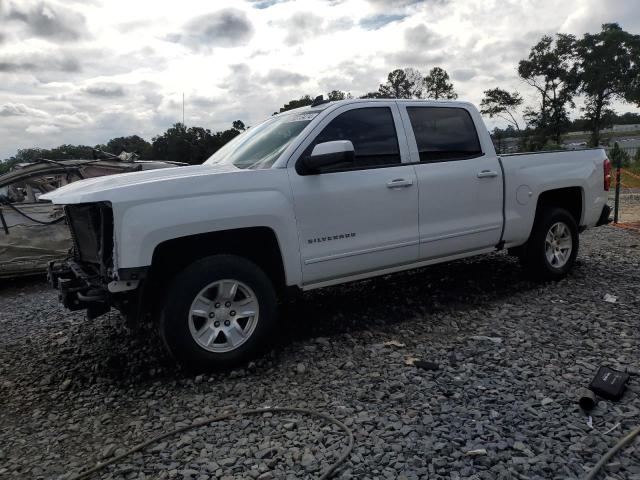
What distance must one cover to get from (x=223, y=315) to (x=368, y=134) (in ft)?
6.49

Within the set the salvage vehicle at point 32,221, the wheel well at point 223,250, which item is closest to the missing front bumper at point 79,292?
the wheel well at point 223,250

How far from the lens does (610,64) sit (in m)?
41.8

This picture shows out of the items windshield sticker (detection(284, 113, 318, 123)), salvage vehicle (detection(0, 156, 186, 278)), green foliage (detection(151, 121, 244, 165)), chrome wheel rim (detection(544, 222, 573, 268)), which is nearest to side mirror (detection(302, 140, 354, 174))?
windshield sticker (detection(284, 113, 318, 123))

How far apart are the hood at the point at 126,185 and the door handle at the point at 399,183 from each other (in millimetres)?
1335

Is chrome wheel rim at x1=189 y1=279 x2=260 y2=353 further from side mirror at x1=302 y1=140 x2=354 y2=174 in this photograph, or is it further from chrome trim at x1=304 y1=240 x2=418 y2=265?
side mirror at x1=302 y1=140 x2=354 y2=174

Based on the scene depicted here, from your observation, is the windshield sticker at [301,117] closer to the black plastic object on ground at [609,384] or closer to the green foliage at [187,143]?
the black plastic object on ground at [609,384]

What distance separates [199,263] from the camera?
364 centimetres

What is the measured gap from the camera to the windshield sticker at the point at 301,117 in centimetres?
436

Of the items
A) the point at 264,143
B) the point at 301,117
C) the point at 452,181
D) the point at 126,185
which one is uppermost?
the point at 301,117

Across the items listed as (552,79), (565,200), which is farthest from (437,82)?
(565,200)

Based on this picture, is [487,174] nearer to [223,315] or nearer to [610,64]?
[223,315]

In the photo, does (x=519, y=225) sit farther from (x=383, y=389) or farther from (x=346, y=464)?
(x=346, y=464)

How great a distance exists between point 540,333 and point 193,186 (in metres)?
3.02

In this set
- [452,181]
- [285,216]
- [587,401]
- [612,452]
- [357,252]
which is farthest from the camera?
[452,181]
